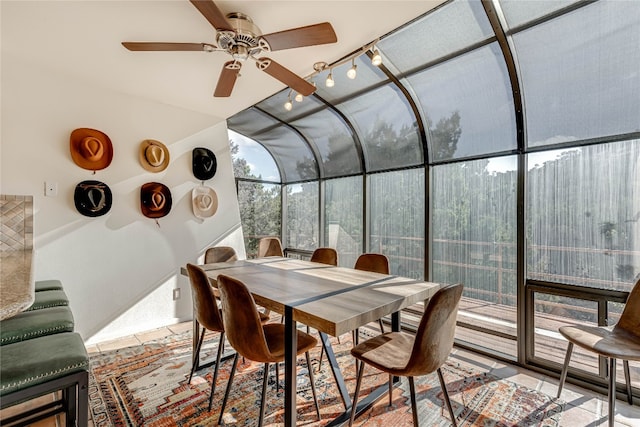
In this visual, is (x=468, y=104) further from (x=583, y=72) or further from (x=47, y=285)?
(x=47, y=285)

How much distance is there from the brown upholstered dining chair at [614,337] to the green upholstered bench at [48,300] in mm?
3694

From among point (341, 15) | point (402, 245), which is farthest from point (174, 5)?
point (402, 245)

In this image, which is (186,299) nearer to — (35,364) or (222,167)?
(222,167)

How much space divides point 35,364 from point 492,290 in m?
3.31

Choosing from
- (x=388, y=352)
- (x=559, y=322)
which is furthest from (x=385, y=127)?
(x=388, y=352)

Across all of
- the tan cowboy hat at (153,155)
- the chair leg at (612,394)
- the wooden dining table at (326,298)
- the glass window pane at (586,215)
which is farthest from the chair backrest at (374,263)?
the tan cowboy hat at (153,155)

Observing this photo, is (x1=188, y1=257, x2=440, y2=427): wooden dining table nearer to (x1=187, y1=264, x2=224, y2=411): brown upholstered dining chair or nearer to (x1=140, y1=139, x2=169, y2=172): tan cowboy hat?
(x1=187, y1=264, x2=224, y2=411): brown upholstered dining chair

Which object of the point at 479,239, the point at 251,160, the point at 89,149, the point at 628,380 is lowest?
the point at 628,380

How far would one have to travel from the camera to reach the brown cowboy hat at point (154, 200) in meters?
3.27

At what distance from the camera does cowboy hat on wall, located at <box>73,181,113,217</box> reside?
113 inches

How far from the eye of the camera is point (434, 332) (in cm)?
141

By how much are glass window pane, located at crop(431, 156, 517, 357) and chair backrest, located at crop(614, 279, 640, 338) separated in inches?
28.0

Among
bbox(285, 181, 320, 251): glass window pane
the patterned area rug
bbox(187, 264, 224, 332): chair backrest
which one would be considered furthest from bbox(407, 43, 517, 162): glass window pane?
bbox(187, 264, 224, 332): chair backrest

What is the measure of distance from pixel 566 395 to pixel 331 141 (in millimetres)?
3732
